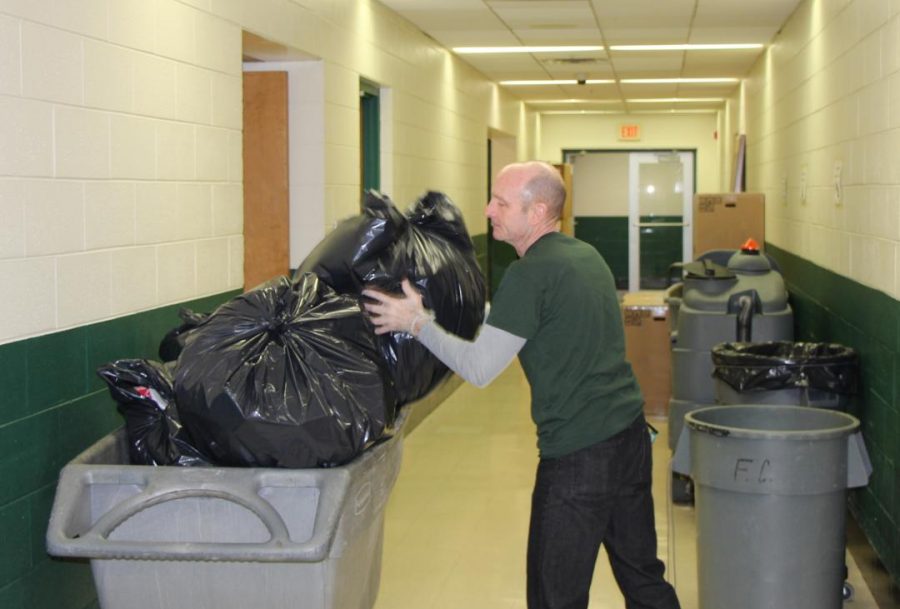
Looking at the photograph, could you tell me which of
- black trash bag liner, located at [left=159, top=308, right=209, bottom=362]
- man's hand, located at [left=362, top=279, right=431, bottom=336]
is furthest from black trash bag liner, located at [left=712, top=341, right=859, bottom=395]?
black trash bag liner, located at [left=159, top=308, right=209, bottom=362]

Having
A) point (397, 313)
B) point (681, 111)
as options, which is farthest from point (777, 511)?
point (681, 111)

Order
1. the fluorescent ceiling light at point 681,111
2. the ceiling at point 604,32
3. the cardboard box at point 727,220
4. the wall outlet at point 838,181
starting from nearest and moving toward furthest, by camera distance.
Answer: the wall outlet at point 838,181 < the ceiling at point 604,32 < the cardboard box at point 727,220 < the fluorescent ceiling light at point 681,111

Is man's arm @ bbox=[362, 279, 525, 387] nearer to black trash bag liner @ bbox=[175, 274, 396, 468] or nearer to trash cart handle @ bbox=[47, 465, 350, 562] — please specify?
black trash bag liner @ bbox=[175, 274, 396, 468]

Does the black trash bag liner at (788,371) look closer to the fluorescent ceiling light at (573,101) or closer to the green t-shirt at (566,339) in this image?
the green t-shirt at (566,339)

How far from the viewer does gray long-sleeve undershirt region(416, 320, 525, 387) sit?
277cm

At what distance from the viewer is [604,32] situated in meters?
Result: 8.28

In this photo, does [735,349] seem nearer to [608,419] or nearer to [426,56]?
[608,419]

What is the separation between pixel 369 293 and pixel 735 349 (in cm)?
238

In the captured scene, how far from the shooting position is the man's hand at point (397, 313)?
109 inches

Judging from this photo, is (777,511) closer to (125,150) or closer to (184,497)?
(184,497)

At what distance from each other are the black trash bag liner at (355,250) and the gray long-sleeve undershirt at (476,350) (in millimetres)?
280

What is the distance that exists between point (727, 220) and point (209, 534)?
6553 mm

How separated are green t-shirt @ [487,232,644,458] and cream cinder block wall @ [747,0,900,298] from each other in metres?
1.62

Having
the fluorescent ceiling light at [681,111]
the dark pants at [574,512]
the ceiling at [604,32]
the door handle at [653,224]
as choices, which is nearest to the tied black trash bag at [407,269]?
the dark pants at [574,512]
